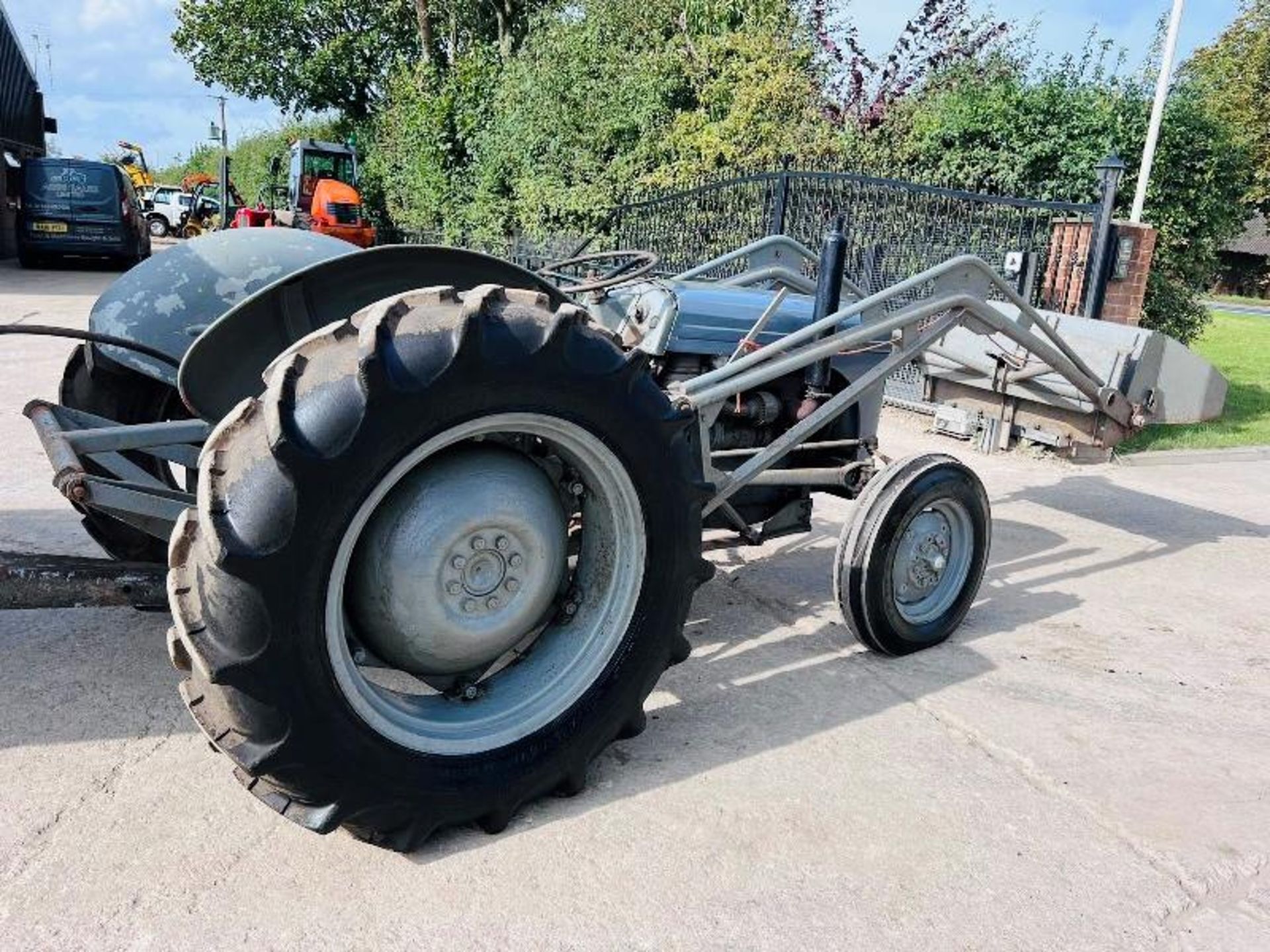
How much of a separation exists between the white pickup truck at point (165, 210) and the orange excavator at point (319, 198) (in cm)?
594

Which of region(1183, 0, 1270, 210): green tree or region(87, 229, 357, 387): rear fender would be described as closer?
region(87, 229, 357, 387): rear fender

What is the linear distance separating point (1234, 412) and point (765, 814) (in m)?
8.91

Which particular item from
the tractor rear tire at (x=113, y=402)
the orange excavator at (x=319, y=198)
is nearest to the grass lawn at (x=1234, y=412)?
the tractor rear tire at (x=113, y=402)

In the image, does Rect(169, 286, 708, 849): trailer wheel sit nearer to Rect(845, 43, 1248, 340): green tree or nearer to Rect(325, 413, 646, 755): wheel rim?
Rect(325, 413, 646, 755): wheel rim

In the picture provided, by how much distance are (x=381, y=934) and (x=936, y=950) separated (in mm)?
1138

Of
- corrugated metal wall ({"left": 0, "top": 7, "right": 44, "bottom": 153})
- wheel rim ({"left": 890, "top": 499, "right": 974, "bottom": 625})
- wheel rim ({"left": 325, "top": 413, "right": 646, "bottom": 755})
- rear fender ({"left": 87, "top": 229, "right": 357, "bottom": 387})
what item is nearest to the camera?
wheel rim ({"left": 325, "top": 413, "right": 646, "bottom": 755})

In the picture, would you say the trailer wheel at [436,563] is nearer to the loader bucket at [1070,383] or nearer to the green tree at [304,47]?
the loader bucket at [1070,383]

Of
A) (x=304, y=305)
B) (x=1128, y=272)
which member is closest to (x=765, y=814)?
(x=304, y=305)

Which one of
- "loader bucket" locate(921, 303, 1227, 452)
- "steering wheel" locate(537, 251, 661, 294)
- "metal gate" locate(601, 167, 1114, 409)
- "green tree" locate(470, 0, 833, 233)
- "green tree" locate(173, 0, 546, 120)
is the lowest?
"loader bucket" locate(921, 303, 1227, 452)

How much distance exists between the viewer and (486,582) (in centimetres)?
235

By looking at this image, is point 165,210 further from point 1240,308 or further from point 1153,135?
point 1240,308

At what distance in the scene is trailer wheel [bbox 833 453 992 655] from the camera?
3.23 meters

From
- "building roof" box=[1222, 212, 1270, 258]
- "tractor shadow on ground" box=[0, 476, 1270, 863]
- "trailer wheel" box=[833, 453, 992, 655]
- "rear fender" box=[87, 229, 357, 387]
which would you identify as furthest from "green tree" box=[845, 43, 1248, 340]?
"building roof" box=[1222, 212, 1270, 258]

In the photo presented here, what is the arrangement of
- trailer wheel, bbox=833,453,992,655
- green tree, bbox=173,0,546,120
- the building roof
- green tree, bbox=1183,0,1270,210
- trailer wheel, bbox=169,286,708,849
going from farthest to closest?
the building roof
green tree, bbox=1183,0,1270,210
green tree, bbox=173,0,546,120
trailer wheel, bbox=833,453,992,655
trailer wheel, bbox=169,286,708,849
